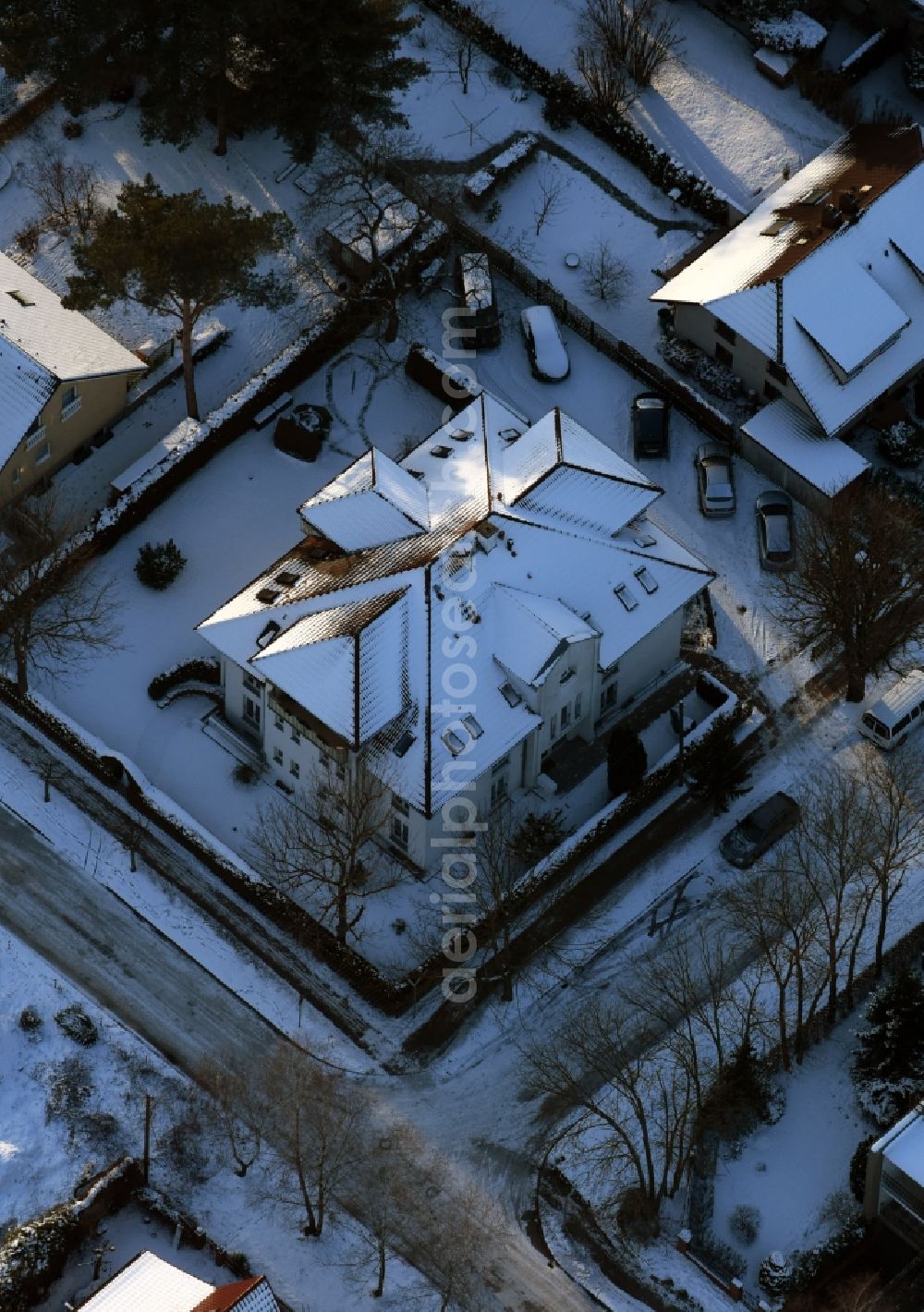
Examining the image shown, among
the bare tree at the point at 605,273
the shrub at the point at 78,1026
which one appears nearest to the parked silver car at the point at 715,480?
the bare tree at the point at 605,273

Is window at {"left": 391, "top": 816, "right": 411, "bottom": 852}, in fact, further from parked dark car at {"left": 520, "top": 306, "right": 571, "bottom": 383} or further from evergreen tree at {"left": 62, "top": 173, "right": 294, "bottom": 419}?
parked dark car at {"left": 520, "top": 306, "right": 571, "bottom": 383}

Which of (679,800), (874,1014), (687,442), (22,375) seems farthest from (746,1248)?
(22,375)

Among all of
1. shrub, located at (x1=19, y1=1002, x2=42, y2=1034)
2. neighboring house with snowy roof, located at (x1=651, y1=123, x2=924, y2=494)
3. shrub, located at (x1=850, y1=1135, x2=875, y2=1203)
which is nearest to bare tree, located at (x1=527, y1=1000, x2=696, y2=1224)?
shrub, located at (x1=850, y1=1135, x2=875, y2=1203)

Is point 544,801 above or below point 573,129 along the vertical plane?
below

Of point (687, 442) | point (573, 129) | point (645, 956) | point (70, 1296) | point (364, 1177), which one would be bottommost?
point (70, 1296)

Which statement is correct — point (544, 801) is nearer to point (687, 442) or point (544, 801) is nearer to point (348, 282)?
point (687, 442)

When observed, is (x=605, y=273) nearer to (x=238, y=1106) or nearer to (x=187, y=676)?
(x=187, y=676)
